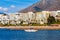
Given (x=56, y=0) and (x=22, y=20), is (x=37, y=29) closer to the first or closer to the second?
(x=22, y=20)

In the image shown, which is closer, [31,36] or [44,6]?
[31,36]

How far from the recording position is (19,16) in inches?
663

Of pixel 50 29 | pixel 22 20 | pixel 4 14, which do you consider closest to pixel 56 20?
pixel 50 29

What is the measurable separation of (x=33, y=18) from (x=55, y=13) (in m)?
1.32

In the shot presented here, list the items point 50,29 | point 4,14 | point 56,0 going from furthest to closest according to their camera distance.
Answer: point 56,0
point 4,14
point 50,29

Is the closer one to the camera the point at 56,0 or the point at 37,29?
the point at 37,29

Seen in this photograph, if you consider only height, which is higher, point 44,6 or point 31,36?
point 44,6

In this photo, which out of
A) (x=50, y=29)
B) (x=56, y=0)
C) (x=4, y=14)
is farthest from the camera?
(x=56, y=0)

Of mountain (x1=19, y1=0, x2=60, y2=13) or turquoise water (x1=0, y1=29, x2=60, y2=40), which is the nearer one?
turquoise water (x1=0, y1=29, x2=60, y2=40)

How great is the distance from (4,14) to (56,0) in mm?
4281

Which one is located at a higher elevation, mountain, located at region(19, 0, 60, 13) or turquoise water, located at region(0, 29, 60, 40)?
mountain, located at region(19, 0, 60, 13)

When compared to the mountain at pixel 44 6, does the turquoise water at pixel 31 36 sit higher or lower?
lower

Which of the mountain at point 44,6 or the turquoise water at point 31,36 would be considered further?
the mountain at point 44,6

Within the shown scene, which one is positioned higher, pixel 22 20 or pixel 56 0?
pixel 56 0
